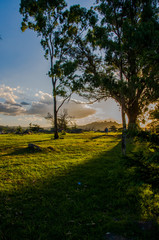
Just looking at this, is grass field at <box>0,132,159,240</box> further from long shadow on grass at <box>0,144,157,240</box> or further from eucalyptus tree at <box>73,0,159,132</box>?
eucalyptus tree at <box>73,0,159,132</box>

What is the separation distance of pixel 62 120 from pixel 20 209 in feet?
125

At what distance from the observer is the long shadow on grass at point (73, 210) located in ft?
11.5

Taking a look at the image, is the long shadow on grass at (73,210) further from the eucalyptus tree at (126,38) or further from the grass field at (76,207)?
the eucalyptus tree at (126,38)

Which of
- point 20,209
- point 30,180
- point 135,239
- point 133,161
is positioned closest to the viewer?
point 135,239

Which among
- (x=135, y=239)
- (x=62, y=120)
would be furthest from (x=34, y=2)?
(x=135, y=239)

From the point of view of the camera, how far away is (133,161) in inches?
137

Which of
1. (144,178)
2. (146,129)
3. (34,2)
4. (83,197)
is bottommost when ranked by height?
(83,197)

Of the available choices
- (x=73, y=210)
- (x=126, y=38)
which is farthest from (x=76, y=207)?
(x=126, y=38)

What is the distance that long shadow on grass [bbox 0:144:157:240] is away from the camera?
351 centimetres

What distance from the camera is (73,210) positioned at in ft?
14.6

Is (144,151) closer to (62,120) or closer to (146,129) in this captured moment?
(146,129)

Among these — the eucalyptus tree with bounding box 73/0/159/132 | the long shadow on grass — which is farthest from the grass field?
the eucalyptus tree with bounding box 73/0/159/132

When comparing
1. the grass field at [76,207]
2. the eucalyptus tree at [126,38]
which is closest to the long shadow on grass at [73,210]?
the grass field at [76,207]

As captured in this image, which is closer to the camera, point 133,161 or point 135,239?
point 135,239
